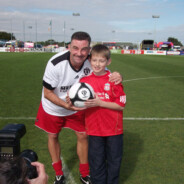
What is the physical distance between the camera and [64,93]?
3244mm

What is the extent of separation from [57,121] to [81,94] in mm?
883

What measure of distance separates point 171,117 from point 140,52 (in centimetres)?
4910

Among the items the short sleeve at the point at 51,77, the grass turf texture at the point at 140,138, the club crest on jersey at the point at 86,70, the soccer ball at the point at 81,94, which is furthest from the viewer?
the grass turf texture at the point at 140,138

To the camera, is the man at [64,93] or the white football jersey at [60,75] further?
the white football jersey at [60,75]

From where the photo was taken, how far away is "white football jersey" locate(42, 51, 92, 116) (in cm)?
306

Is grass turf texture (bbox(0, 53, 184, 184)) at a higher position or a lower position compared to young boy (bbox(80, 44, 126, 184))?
lower

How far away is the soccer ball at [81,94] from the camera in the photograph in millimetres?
2611

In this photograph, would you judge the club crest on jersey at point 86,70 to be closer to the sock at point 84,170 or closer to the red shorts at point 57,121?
the red shorts at point 57,121

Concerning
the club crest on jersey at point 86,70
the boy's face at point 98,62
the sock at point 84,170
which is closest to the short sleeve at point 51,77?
the club crest on jersey at point 86,70

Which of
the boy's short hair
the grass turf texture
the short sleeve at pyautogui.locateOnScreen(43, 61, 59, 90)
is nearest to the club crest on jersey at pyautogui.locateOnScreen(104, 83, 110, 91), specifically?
the boy's short hair

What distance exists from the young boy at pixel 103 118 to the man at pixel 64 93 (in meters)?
0.17

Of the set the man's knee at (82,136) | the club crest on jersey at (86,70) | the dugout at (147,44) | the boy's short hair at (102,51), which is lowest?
the man's knee at (82,136)

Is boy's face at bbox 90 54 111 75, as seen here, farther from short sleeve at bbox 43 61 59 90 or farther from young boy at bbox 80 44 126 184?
short sleeve at bbox 43 61 59 90

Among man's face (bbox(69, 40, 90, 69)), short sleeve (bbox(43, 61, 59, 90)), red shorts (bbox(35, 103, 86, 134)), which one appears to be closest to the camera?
man's face (bbox(69, 40, 90, 69))
